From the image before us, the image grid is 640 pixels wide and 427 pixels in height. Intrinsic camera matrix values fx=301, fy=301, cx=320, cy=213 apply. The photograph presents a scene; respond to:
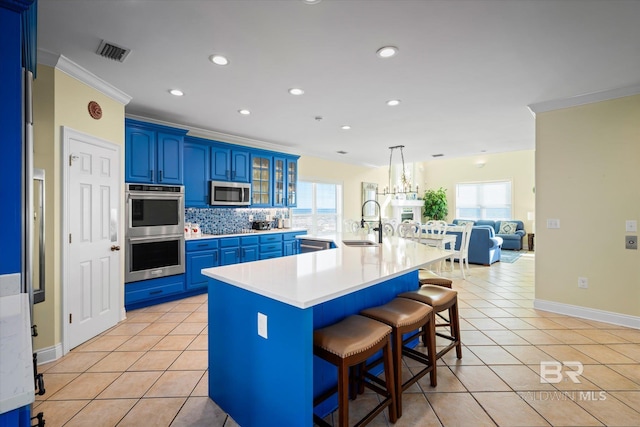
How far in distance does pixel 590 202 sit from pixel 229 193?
15.5 feet

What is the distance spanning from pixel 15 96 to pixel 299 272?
1504 millimetres

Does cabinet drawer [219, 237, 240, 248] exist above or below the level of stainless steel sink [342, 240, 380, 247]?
below

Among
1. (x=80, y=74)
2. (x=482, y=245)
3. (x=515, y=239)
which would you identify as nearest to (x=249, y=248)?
(x=80, y=74)

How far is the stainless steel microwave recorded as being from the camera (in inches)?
183

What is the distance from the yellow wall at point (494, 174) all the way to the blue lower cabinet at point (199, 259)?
888cm

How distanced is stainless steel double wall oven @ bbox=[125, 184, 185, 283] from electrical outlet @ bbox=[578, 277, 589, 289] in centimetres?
483

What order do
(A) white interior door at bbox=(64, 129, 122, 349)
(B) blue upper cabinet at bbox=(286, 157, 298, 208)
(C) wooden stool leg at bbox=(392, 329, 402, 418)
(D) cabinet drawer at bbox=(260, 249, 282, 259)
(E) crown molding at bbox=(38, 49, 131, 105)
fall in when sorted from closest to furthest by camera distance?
1. (C) wooden stool leg at bbox=(392, 329, 402, 418)
2. (E) crown molding at bbox=(38, 49, 131, 105)
3. (A) white interior door at bbox=(64, 129, 122, 349)
4. (D) cabinet drawer at bbox=(260, 249, 282, 259)
5. (B) blue upper cabinet at bbox=(286, 157, 298, 208)

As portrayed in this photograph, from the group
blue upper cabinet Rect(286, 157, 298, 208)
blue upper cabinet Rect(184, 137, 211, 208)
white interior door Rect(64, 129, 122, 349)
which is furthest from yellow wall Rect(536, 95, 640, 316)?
white interior door Rect(64, 129, 122, 349)

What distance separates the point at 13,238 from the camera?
3.65ft

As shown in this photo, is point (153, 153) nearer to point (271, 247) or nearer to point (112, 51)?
point (112, 51)

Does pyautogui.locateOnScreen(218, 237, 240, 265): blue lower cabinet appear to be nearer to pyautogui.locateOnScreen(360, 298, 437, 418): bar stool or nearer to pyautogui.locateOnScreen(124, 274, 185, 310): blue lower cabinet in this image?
pyautogui.locateOnScreen(124, 274, 185, 310): blue lower cabinet

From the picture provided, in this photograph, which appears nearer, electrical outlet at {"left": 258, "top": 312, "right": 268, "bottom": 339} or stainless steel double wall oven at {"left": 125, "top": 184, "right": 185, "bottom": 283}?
electrical outlet at {"left": 258, "top": 312, "right": 268, "bottom": 339}

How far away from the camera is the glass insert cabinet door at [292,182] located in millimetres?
5891

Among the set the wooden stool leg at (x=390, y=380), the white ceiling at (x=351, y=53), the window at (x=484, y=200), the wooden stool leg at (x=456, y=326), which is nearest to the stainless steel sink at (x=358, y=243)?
the wooden stool leg at (x=456, y=326)
